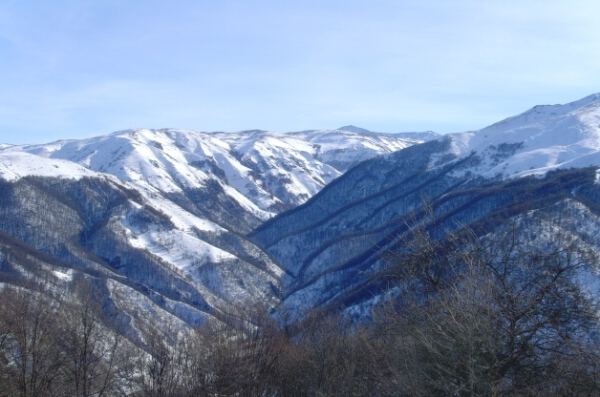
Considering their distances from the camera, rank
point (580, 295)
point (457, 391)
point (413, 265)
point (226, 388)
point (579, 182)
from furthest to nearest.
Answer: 1. point (579, 182)
2. point (226, 388)
3. point (413, 265)
4. point (580, 295)
5. point (457, 391)

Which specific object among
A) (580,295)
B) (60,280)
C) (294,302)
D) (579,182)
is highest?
(580,295)

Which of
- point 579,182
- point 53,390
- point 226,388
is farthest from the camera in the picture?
point 579,182

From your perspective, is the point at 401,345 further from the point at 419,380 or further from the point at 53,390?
the point at 53,390

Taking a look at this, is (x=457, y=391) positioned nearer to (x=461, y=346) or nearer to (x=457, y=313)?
(x=461, y=346)

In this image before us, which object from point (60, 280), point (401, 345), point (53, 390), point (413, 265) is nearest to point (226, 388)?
point (53, 390)

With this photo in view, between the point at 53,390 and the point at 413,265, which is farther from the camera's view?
the point at 53,390

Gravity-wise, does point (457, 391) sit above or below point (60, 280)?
above

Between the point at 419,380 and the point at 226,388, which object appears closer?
the point at 419,380

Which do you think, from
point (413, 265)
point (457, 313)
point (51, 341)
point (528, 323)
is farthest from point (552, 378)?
point (51, 341)

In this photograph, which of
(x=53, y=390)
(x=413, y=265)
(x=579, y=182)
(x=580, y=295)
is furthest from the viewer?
(x=579, y=182)
